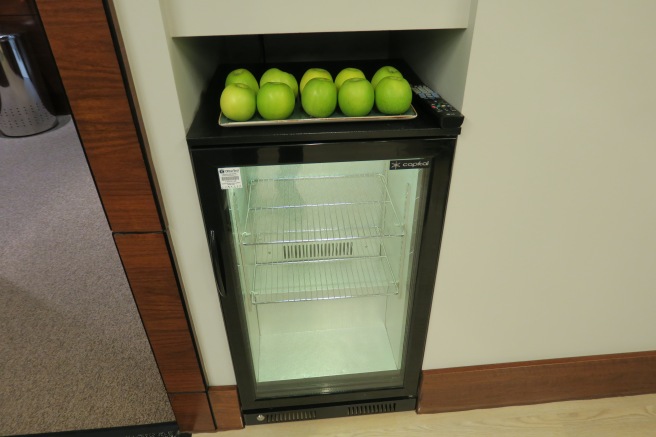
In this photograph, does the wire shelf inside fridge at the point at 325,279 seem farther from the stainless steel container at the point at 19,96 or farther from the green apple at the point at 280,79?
the stainless steel container at the point at 19,96

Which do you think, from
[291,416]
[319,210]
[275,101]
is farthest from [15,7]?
[291,416]

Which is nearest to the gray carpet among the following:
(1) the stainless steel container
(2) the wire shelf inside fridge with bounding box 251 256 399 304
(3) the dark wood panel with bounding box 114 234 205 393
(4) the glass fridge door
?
(3) the dark wood panel with bounding box 114 234 205 393

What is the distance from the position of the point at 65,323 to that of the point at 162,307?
109cm

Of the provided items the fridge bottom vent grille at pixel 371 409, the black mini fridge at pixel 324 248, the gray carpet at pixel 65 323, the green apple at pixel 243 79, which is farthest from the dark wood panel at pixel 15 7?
the fridge bottom vent grille at pixel 371 409

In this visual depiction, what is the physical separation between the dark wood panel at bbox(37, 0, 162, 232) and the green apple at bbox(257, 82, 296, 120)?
0.27m

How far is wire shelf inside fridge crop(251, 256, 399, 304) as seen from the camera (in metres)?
1.51

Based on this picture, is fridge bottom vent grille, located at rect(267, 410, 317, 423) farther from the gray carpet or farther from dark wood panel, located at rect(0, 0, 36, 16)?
dark wood panel, located at rect(0, 0, 36, 16)

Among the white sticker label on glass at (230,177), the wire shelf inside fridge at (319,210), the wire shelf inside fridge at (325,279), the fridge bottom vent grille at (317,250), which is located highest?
the white sticker label on glass at (230,177)

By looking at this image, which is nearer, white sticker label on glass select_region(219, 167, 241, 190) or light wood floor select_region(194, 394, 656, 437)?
white sticker label on glass select_region(219, 167, 241, 190)

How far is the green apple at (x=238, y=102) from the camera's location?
92cm

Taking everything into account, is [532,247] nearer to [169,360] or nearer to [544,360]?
[544,360]

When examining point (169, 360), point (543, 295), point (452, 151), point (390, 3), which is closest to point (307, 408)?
point (169, 360)

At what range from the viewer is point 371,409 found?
4.82 ft

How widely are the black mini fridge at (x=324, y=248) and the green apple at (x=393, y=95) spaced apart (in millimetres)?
27
